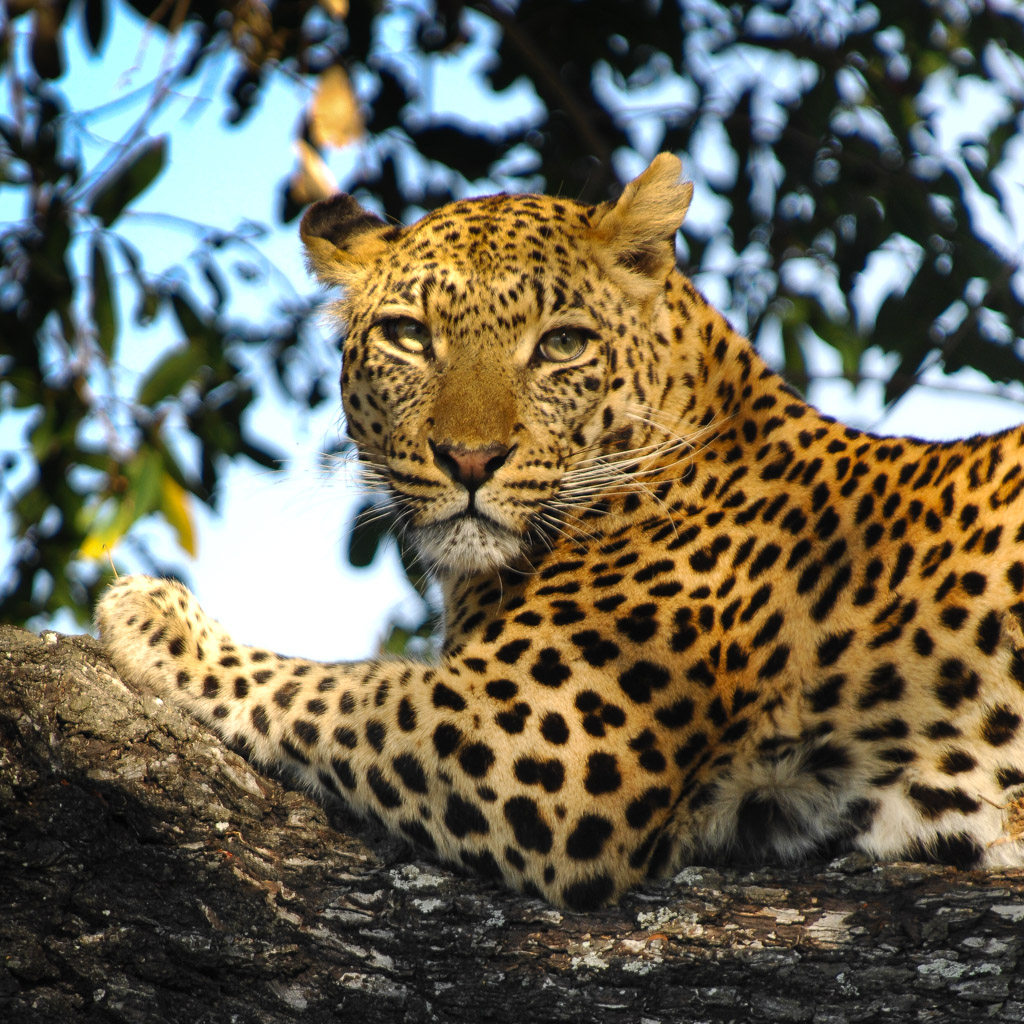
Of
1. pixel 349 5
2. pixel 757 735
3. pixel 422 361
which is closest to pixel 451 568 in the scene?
pixel 422 361

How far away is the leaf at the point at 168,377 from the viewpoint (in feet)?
23.0

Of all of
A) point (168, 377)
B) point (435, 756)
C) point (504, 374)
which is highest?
point (504, 374)

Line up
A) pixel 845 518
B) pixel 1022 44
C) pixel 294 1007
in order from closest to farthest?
pixel 294 1007, pixel 845 518, pixel 1022 44

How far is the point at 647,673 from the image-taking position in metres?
4.30

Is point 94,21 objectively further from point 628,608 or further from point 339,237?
point 628,608

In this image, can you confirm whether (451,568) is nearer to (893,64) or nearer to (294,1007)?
(294,1007)

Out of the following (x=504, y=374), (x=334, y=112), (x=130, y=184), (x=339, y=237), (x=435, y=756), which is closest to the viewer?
(x=435, y=756)

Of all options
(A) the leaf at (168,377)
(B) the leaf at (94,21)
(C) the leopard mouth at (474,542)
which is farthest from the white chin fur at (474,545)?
(B) the leaf at (94,21)

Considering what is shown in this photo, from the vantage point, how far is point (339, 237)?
584 centimetres

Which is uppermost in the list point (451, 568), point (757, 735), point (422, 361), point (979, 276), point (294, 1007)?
point (979, 276)

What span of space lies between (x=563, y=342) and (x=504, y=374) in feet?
1.05

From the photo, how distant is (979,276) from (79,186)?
17.5 ft

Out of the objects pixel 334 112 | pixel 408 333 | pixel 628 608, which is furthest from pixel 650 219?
pixel 334 112

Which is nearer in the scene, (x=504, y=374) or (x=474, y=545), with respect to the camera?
(x=474, y=545)
